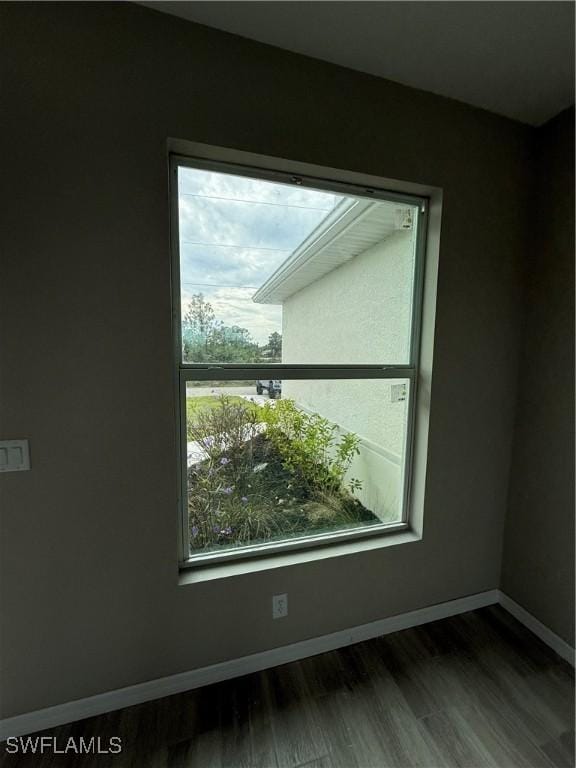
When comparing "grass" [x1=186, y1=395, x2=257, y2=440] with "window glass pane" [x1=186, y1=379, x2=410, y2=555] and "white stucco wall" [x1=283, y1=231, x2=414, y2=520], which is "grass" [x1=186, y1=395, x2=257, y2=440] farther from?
"white stucco wall" [x1=283, y1=231, x2=414, y2=520]

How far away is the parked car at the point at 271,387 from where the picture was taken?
4.75 ft

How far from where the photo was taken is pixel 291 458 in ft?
5.12

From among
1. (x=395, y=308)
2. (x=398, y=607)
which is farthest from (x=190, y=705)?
(x=395, y=308)

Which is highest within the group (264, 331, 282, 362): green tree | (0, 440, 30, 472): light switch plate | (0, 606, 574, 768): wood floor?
(264, 331, 282, 362): green tree

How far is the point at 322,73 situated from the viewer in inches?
50.5

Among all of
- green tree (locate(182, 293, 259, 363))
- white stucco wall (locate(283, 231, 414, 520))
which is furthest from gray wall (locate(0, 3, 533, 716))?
white stucco wall (locate(283, 231, 414, 520))

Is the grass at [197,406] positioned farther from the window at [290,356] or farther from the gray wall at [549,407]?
the gray wall at [549,407]

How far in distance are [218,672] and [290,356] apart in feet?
4.63

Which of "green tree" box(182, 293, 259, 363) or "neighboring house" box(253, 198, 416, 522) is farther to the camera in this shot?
"neighboring house" box(253, 198, 416, 522)

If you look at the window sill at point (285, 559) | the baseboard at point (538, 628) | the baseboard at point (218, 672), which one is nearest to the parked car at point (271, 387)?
the window sill at point (285, 559)

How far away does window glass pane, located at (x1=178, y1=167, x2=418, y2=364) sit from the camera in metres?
1.33

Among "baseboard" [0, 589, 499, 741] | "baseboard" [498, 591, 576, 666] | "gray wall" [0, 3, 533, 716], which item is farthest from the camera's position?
"baseboard" [498, 591, 576, 666]

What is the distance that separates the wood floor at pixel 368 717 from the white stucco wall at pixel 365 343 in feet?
2.33

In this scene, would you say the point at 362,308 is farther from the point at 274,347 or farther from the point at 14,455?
the point at 14,455
